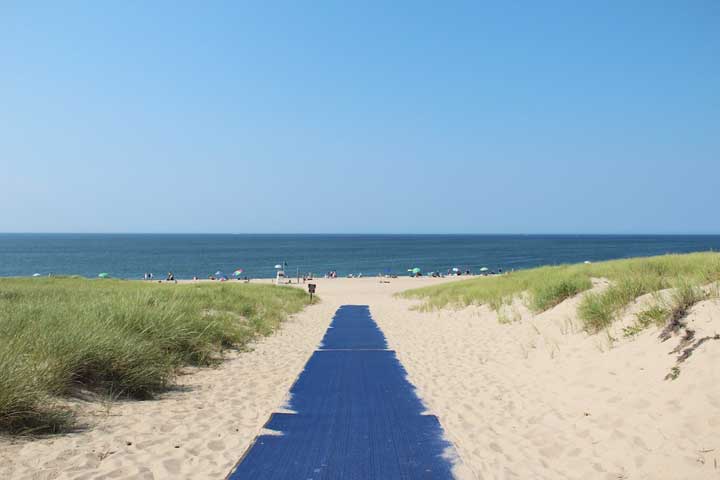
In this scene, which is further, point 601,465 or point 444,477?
point 601,465

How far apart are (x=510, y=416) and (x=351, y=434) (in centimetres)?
237

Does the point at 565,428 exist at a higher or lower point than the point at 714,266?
lower

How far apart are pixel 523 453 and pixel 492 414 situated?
4.84 feet

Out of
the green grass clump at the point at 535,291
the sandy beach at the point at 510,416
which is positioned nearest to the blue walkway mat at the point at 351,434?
the sandy beach at the point at 510,416

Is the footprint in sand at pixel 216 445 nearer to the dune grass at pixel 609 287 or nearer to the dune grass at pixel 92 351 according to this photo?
the dune grass at pixel 92 351

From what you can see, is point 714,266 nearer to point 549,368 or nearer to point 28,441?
point 549,368

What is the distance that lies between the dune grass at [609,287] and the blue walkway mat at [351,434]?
4394 millimetres

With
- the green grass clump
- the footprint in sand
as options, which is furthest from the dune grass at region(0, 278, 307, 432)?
the green grass clump

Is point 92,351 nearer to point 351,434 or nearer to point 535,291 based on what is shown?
point 351,434

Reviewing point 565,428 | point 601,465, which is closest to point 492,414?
point 565,428

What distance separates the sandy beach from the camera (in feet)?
15.7

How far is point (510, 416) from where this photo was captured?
677 centimetres

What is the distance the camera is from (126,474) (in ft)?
15.1

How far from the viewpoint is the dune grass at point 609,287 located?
977 centimetres
